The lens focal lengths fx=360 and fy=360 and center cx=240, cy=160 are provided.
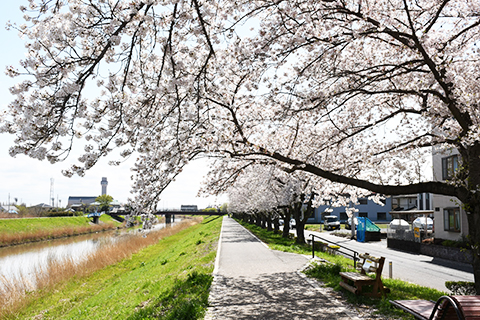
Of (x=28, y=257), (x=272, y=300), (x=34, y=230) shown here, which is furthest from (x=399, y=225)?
(x=34, y=230)

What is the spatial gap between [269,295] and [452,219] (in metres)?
21.7

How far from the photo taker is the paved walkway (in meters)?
7.12

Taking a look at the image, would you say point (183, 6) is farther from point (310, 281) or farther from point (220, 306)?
point (310, 281)

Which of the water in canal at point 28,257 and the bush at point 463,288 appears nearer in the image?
the bush at point 463,288

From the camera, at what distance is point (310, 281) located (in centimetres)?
1034

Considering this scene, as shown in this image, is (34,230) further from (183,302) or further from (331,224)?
(183,302)

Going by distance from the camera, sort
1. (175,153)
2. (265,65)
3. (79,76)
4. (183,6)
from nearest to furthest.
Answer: (79,76) → (183,6) → (265,65) → (175,153)

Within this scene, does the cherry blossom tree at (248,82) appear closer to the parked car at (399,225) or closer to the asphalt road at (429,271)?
the asphalt road at (429,271)

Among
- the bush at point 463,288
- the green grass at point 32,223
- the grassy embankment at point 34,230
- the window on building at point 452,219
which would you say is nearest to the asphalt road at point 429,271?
the bush at point 463,288

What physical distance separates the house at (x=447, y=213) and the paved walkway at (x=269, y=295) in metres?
15.7

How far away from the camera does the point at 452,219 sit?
25.3 metres

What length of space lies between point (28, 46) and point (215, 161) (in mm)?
9286

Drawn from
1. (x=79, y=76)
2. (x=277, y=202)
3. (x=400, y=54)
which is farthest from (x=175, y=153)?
(x=277, y=202)

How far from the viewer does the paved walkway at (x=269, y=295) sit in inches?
281
